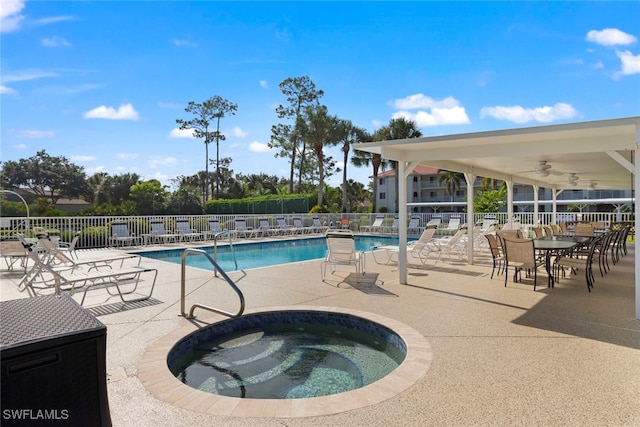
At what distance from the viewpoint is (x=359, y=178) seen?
168 ft

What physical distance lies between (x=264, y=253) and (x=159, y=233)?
462 centimetres

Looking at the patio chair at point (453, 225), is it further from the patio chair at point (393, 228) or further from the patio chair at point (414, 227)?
the patio chair at point (393, 228)

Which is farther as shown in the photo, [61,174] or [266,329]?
[61,174]

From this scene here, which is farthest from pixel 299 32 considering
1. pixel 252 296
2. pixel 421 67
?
pixel 252 296

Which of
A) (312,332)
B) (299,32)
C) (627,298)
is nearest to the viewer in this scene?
(312,332)

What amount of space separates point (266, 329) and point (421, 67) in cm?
1854

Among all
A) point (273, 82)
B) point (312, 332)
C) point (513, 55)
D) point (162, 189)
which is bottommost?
point (312, 332)

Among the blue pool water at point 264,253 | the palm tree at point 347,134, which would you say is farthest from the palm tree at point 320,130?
the blue pool water at point 264,253

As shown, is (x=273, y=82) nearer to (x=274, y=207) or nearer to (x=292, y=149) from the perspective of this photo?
(x=292, y=149)

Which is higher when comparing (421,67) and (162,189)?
(421,67)

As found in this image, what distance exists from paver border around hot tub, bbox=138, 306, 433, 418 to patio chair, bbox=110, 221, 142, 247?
11765mm

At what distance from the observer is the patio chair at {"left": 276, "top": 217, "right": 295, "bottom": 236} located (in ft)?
66.1

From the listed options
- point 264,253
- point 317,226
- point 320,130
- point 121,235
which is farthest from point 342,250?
point 320,130

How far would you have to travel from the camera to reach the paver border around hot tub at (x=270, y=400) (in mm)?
2957
